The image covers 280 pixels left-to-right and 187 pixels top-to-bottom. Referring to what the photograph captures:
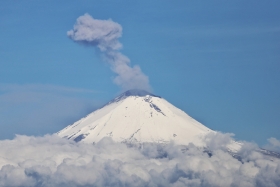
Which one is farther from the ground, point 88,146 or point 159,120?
point 159,120

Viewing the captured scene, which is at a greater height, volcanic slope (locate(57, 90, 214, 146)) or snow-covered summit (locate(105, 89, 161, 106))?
snow-covered summit (locate(105, 89, 161, 106))

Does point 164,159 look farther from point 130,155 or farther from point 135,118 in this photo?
point 135,118

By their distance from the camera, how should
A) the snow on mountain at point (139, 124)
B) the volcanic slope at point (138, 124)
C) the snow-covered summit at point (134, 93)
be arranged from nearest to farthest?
1. the snow on mountain at point (139, 124)
2. the volcanic slope at point (138, 124)
3. the snow-covered summit at point (134, 93)

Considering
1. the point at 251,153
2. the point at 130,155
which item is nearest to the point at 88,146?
the point at 130,155

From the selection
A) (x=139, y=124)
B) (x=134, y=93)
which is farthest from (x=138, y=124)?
(x=134, y=93)

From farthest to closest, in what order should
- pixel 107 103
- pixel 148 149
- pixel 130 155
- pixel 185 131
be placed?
pixel 107 103 < pixel 185 131 < pixel 148 149 < pixel 130 155

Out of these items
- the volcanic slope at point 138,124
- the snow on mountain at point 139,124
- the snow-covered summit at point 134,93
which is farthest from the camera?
the snow-covered summit at point 134,93

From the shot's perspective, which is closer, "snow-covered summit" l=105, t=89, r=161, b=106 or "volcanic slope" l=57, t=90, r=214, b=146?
"volcanic slope" l=57, t=90, r=214, b=146
